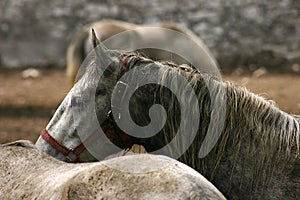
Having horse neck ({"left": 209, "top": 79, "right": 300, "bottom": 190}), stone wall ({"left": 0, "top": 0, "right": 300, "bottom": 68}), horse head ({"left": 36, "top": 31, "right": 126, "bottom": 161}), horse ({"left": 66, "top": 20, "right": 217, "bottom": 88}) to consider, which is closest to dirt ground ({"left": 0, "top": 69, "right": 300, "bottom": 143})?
stone wall ({"left": 0, "top": 0, "right": 300, "bottom": 68})

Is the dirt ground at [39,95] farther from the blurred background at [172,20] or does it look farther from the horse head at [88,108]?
the horse head at [88,108]

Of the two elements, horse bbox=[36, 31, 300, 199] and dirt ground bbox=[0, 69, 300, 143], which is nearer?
horse bbox=[36, 31, 300, 199]

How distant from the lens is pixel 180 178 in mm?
2717

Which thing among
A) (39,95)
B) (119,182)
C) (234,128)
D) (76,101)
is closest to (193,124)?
(234,128)

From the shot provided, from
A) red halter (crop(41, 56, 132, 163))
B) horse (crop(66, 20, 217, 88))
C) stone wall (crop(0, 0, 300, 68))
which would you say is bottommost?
stone wall (crop(0, 0, 300, 68))

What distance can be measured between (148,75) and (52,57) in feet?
35.7

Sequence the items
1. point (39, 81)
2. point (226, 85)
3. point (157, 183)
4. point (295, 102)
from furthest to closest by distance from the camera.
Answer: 1. point (39, 81)
2. point (295, 102)
3. point (226, 85)
4. point (157, 183)

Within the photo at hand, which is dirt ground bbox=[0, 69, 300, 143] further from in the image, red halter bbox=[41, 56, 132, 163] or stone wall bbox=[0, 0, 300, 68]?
red halter bbox=[41, 56, 132, 163]

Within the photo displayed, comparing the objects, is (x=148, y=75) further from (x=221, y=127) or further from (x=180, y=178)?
(x=180, y=178)

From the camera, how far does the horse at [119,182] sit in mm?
2688

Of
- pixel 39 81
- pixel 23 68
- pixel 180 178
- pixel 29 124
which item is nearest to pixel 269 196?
pixel 180 178

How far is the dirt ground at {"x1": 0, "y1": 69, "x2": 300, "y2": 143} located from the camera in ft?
33.2

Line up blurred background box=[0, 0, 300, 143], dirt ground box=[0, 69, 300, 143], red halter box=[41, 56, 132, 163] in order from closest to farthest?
red halter box=[41, 56, 132, 163] < dirt ground box=[0, 69, 300, 143] < blurred background box=[0, 0, 300, 143]

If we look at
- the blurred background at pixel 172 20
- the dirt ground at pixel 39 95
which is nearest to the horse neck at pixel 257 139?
the dirt ground at pixel 39 95
